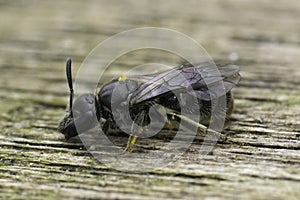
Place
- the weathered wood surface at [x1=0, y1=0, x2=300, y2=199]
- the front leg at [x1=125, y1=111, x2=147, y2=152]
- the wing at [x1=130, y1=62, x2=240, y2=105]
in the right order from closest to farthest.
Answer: the weathered wood surface at [x1=0, y1=0, x2=300, y2=199] < the front leg at [x1=125, y1=111, x2=147, y2=152] < the wing at [x1=130, y1=62, x2=240, y2=105]

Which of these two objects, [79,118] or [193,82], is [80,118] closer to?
[79,118]

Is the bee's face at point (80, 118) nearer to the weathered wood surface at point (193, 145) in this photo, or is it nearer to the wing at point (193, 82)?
the weathered wood surface at point (193, 145)

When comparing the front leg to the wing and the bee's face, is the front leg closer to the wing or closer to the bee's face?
the wing

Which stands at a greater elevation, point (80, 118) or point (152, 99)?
point (152, 99)

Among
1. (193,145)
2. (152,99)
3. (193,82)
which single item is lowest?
(193,145)

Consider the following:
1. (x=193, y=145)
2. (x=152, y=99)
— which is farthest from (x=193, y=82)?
(x=193, y=145)

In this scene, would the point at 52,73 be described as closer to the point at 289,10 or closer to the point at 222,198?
the point at 222,198

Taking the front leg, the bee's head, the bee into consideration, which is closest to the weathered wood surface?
the bee's head
